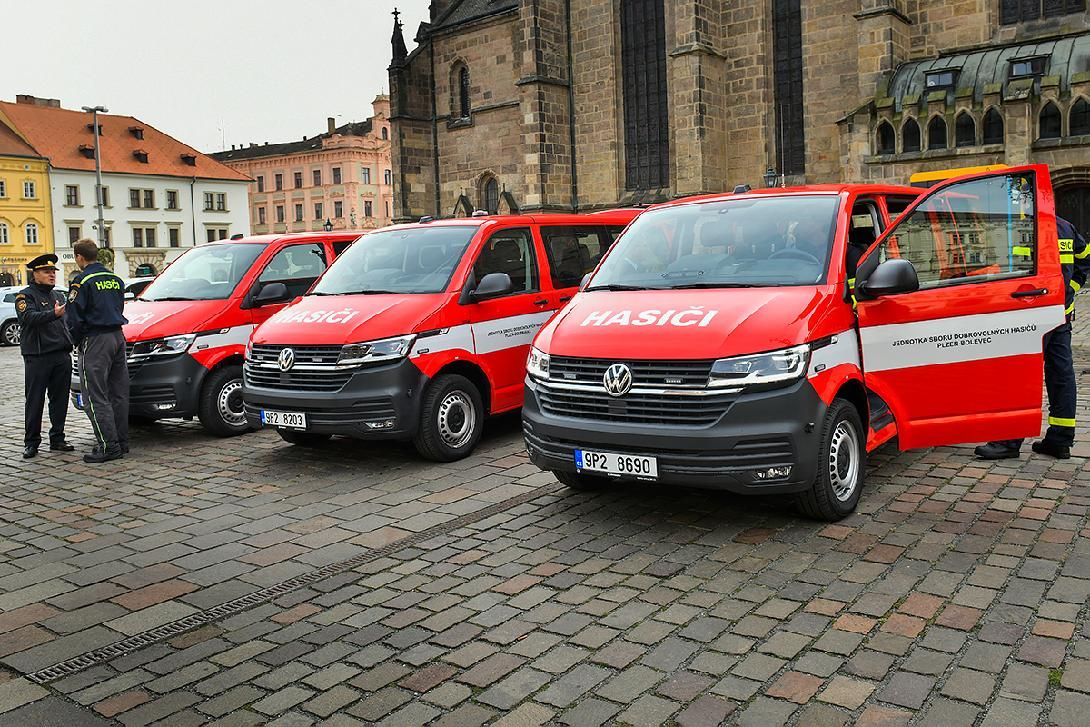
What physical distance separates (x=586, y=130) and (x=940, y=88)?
1372 cm

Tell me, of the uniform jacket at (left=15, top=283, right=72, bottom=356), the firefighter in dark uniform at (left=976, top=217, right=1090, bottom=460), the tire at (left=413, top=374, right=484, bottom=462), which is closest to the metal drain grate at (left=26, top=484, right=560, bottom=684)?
the tire at (left=413, top=374, right=484, bottom=462)

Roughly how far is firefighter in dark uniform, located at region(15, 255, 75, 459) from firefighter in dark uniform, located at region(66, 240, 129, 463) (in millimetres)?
450

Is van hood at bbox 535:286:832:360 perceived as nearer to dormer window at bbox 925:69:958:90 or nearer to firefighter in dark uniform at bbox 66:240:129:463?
firefighter in dark uniform at bbox 66:240:129:463

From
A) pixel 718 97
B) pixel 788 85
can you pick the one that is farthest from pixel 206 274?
pixel 788 85

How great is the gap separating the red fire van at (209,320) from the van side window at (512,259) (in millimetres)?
2738

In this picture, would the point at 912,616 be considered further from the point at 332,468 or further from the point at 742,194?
the point at 332,468

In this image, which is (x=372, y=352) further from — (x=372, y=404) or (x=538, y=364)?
(x=538, y=364)

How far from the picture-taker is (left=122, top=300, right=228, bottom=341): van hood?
9648 mm

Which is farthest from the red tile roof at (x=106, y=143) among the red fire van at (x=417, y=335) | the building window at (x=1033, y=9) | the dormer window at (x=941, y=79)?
the red fire van at (x=417, y=335)

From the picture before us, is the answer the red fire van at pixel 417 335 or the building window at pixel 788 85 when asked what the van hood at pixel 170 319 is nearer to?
the red fire van at pixel 417 335

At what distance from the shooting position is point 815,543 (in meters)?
5.62

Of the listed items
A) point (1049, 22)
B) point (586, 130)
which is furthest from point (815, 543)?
point (586, 130)

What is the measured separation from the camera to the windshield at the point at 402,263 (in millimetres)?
8719

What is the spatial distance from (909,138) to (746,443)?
2322cm
